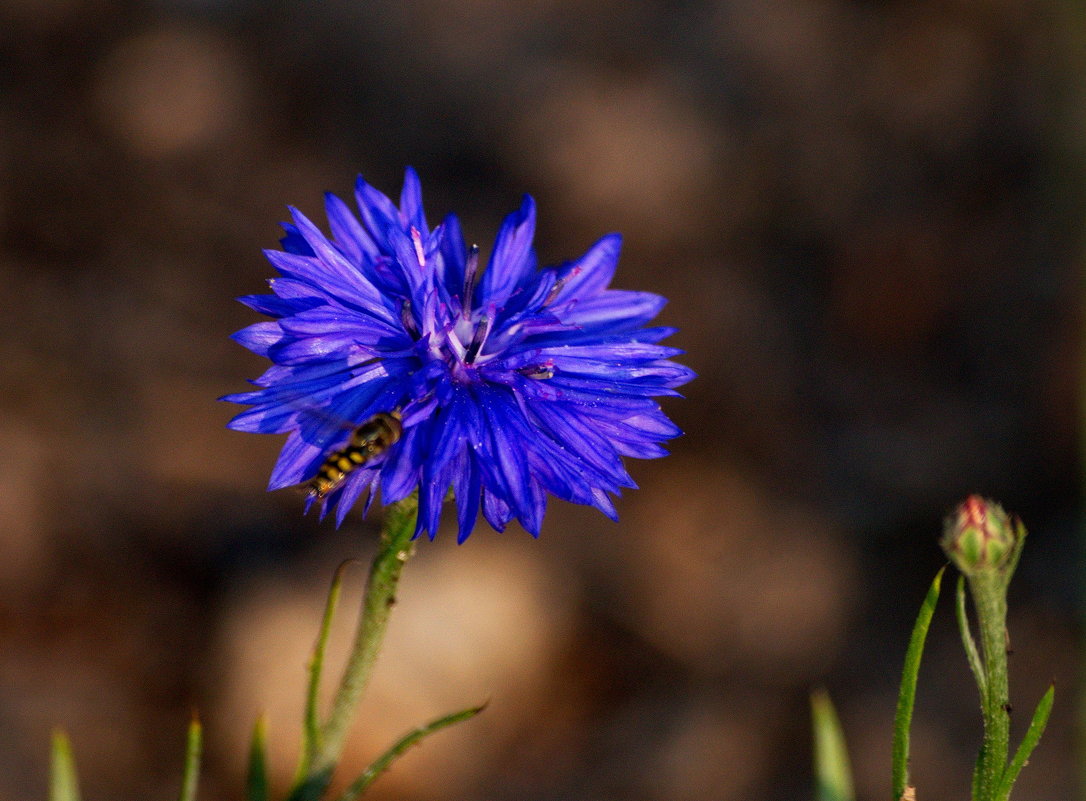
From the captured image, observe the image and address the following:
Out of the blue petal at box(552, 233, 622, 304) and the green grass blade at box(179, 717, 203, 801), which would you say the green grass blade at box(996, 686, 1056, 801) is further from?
the green grass blade at box(179, 717, 203, 801)

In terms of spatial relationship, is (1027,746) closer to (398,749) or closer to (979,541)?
(979,541)

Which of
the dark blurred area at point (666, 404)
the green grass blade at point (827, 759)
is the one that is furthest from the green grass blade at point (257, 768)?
the dark blurred area at point (666, 404)

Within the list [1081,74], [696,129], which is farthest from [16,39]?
[1081,74]

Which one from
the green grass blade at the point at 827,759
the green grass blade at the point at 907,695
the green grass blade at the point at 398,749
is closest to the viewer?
the green grass blade at the point at 907,695

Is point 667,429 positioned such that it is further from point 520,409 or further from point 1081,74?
point 1081,74

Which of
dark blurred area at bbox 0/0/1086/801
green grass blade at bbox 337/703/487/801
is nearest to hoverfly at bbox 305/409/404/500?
green grass blade at bbox 337/703/487/801

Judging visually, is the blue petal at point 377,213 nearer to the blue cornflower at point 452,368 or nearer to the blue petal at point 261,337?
the blue cornflower at point 452,368
